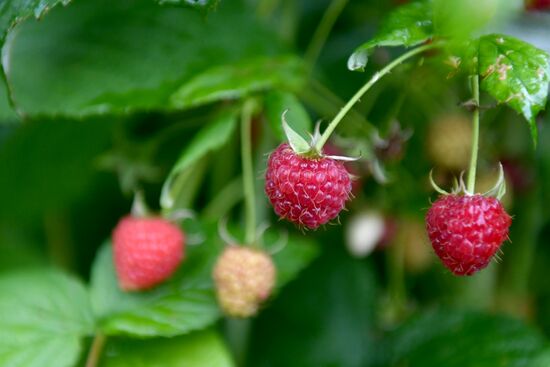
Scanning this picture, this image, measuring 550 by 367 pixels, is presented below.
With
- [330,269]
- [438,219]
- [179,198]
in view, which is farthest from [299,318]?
[438,219]

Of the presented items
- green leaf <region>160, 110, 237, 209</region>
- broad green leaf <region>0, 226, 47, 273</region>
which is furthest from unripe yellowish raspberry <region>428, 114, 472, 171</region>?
broad green leaf <region>0, 226, 47, 273</region>

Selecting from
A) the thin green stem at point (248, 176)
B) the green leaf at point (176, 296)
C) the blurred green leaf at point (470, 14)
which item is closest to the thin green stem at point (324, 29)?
the thin green stem at point (248, 176)

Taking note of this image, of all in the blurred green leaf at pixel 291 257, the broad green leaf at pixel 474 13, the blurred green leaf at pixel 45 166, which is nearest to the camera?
the broad green leaf at pixel 474 13

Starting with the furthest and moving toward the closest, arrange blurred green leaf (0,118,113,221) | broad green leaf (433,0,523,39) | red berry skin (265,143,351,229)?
blurred green leaf (0,118,113,221)
red berry skin (265,143,351,229)
broad green leaf (433,0,523,39)

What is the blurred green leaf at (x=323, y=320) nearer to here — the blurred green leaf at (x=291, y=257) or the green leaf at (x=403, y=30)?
the blurred green leaf at (x=291, y=257)

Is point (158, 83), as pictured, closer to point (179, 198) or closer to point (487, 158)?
point (179, 198)

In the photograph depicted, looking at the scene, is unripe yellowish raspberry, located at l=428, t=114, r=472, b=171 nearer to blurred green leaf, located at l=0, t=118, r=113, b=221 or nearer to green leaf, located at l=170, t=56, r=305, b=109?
green leaf, located at l=170, t=56, r=305, b=109
